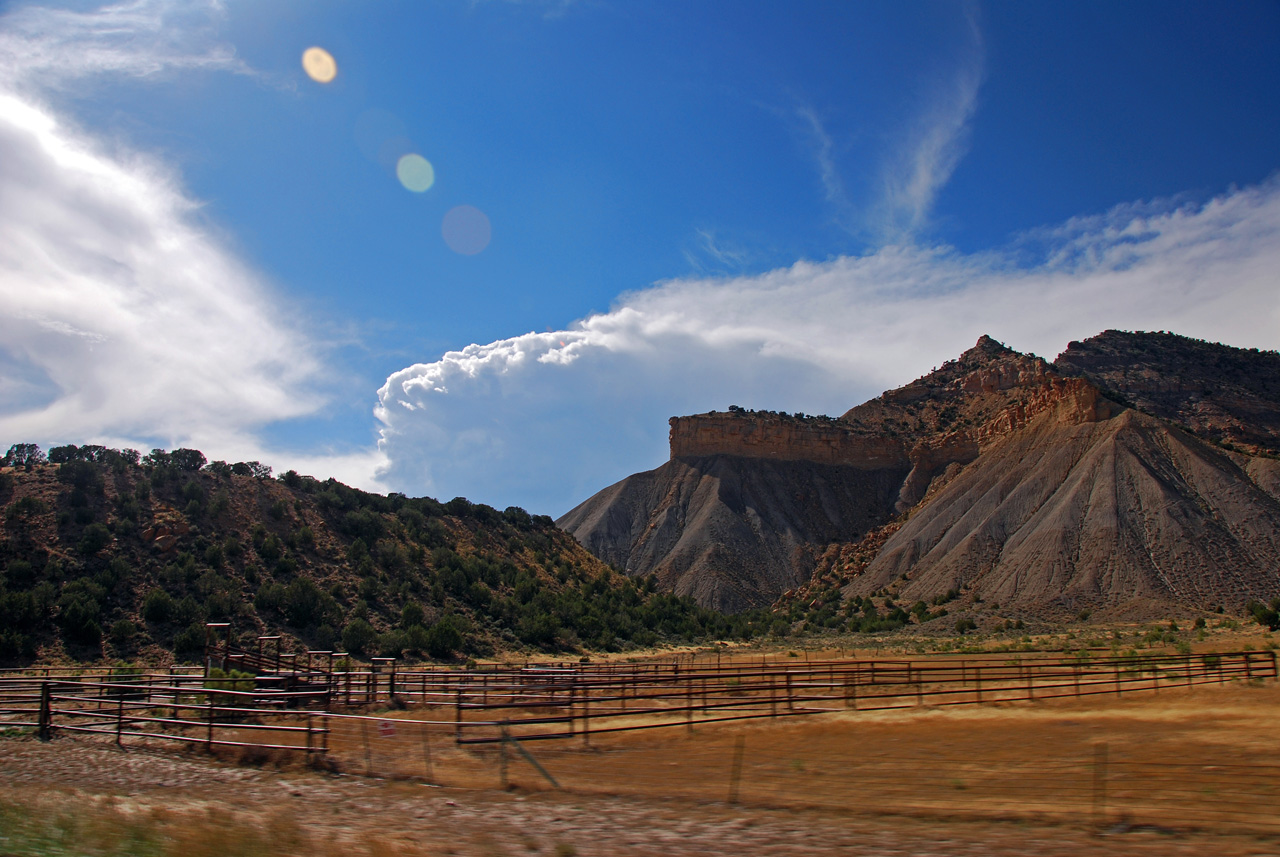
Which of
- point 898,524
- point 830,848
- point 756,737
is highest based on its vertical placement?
point 898,524

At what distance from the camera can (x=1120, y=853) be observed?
6.53 m

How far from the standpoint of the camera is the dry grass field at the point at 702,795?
282 inches

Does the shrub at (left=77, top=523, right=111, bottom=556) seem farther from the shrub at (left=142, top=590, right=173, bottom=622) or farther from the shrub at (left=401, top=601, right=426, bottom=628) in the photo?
the shrub at (left=401, top=601, right=426, bottom=628)

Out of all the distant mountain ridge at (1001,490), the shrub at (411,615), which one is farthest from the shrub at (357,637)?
the distant mountain ridge at (1001,490)

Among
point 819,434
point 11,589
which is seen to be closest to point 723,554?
point 819,434

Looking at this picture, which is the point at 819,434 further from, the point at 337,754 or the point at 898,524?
the point at 337,754

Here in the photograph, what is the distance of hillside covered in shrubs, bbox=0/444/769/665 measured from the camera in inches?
1304

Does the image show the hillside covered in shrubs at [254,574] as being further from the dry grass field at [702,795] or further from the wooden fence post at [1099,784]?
the wooden fence post at [1099,784]

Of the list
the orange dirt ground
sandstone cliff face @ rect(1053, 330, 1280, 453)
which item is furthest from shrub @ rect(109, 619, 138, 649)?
sandstone cliff face @ rect(1053, 330, 1280, 453)

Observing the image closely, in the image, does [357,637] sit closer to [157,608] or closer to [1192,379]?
[157,608]

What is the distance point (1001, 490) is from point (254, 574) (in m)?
63.9

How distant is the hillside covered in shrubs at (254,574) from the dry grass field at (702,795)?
68.9 ft

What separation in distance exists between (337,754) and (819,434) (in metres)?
97.4

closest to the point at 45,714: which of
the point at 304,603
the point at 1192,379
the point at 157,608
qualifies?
the point at 157,608
